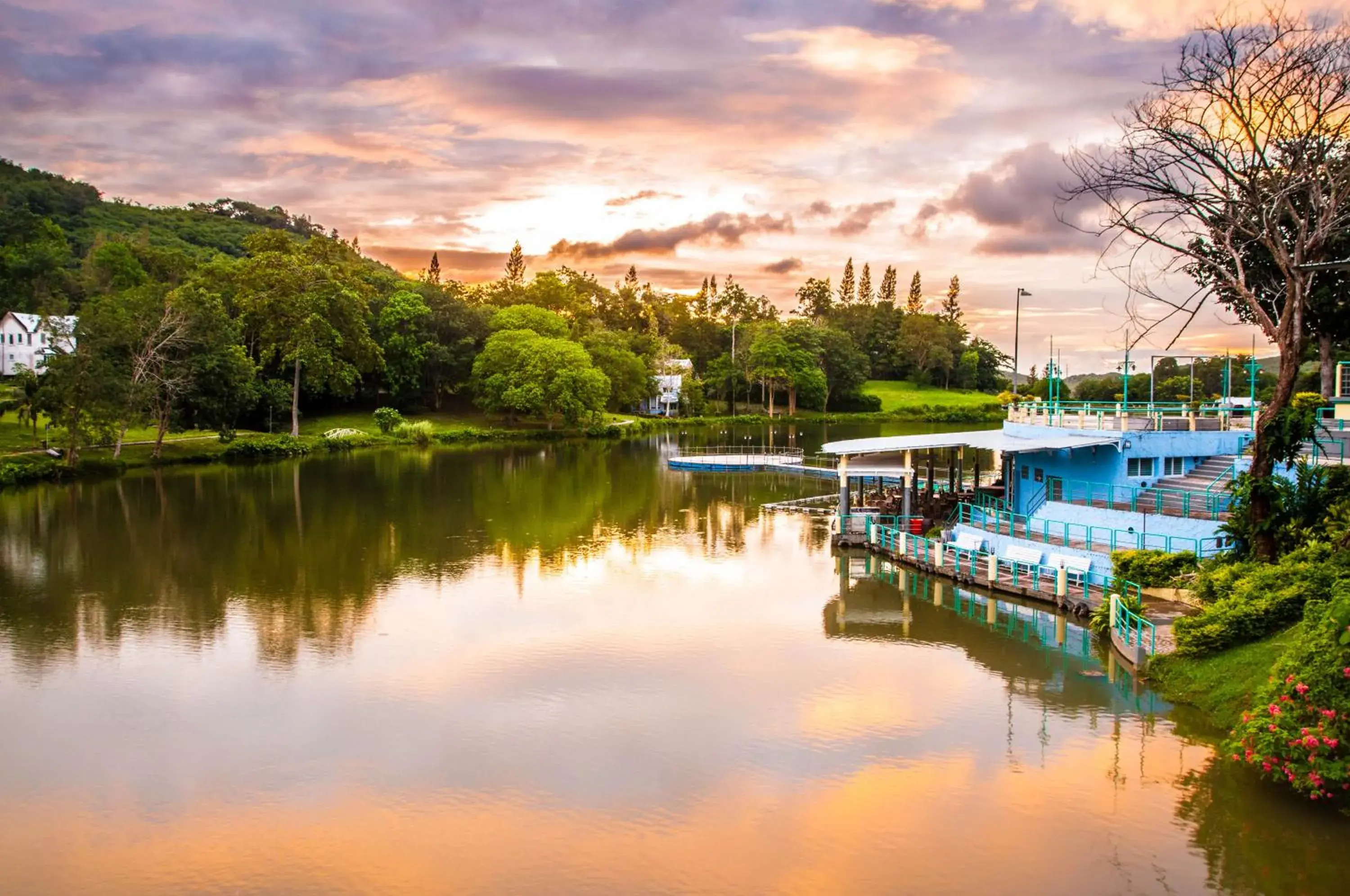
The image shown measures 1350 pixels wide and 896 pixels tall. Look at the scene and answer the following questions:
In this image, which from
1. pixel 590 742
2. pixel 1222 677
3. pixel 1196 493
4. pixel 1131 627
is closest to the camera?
pixel 590 742

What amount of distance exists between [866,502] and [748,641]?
20316mm

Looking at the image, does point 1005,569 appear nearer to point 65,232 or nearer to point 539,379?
point 539,379

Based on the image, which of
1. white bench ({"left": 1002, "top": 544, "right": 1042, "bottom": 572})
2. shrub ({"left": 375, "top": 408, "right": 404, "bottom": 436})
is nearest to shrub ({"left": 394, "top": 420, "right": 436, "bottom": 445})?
shrub ({"left": 375, "top": 408, "right": 404, "bottom": 436})

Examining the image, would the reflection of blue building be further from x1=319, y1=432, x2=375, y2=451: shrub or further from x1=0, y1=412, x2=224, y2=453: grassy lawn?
x1=319, y1=432, x2=375, y2=451: shrub

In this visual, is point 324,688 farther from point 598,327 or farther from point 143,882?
point 598,327

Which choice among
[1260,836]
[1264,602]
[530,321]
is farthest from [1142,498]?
[530,321]

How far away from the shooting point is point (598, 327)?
408 feet

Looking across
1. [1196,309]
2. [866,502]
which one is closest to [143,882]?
[1196,309]

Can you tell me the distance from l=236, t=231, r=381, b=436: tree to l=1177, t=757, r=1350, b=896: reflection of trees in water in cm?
7257

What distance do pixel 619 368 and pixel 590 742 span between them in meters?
87.9

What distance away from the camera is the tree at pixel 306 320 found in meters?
77.8

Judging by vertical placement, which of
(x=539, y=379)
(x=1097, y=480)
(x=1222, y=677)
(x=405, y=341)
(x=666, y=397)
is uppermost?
(x=405, y=341)

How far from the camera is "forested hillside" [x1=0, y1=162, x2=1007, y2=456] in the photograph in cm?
6206

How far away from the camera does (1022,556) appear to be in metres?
28.2
